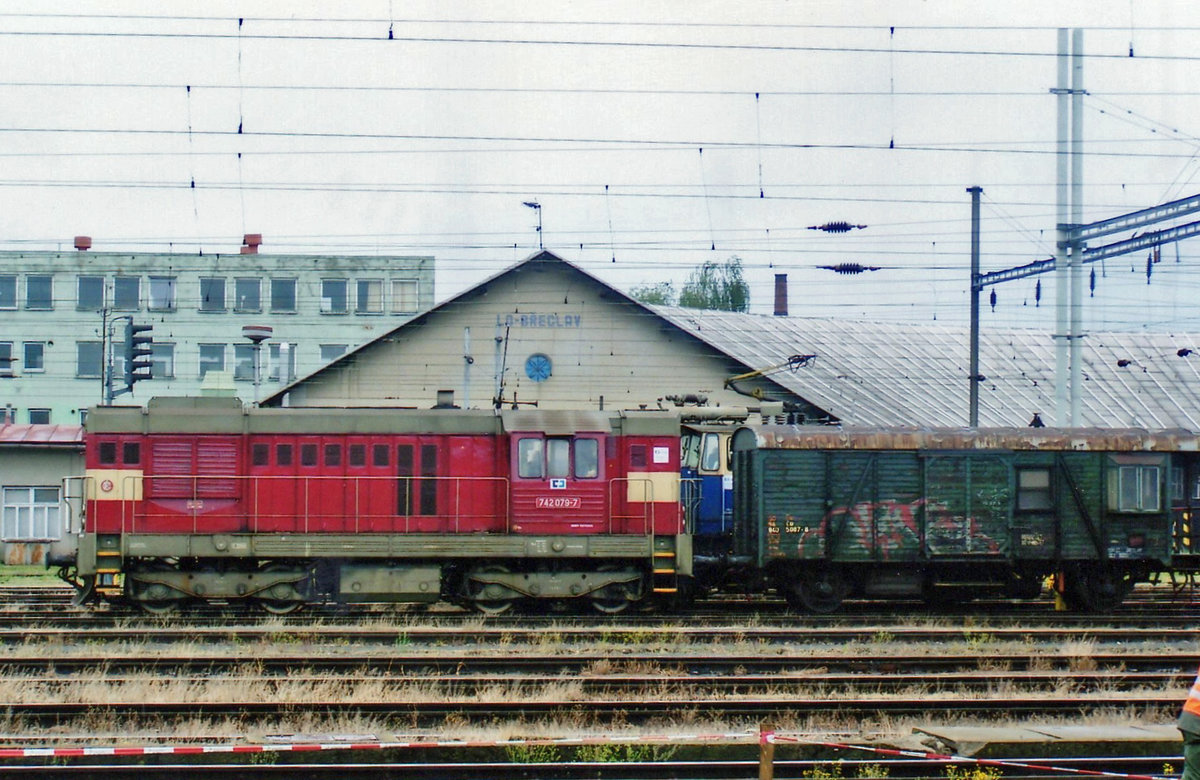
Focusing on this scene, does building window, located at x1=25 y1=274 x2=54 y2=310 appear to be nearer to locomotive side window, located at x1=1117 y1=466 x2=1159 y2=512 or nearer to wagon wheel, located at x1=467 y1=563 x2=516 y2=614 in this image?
wagon wheel, located at x1=467 y1=563 x2=516 y2=614

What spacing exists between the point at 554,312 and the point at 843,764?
2821 centimetres

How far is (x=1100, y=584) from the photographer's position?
2142 cm

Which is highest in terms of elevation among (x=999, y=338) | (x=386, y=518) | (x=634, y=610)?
(x=999, y=338)

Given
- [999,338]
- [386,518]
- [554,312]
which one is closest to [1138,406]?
[999,338]

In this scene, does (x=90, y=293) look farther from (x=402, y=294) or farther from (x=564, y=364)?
(x=564, y=364)

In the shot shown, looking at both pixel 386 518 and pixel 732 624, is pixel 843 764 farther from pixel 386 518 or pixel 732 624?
pixel 386 518

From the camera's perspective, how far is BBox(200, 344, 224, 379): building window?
52.1m

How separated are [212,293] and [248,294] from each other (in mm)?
1578

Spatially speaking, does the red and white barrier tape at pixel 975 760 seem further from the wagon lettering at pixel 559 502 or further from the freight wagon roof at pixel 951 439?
the freight wagon roof at pixel 951 439

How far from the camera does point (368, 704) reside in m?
12.2

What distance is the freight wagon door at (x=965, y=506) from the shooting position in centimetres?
2075

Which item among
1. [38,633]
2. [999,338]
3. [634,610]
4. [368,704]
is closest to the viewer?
[368,704]

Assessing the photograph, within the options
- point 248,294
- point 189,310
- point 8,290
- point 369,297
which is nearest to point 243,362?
point 248,294

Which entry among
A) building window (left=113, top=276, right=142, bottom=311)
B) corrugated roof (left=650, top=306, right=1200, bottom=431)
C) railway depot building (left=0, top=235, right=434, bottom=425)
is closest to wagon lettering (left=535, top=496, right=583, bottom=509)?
corrugated roof (left=650, top=306, right=1200, bottom=431)
